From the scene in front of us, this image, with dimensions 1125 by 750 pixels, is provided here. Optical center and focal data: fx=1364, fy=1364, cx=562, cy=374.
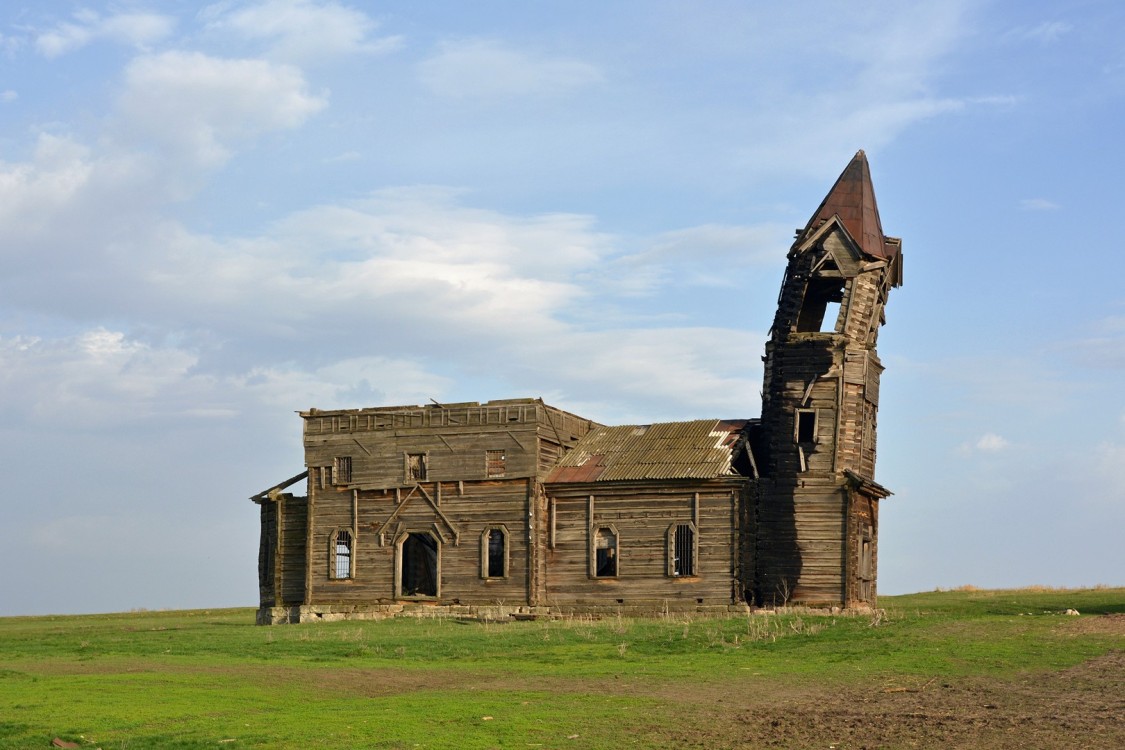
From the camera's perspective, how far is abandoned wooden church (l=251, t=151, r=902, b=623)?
155 ft

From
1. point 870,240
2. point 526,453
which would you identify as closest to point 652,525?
point 526,453

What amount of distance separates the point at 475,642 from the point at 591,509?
45.9 ft

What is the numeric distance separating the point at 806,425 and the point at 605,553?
8.74 meters

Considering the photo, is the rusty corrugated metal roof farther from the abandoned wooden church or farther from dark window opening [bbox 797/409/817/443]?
dark window opening [bbox 797/409/817/443]

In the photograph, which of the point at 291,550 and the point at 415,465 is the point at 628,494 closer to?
the point at 415,465

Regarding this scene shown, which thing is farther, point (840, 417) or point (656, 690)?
point (840, 417)

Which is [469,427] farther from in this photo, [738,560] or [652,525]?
[738,560]

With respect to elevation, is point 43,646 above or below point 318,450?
below

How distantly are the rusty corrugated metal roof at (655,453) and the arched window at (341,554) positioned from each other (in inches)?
347

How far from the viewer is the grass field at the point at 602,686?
19.5 metres

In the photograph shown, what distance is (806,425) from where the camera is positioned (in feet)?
157

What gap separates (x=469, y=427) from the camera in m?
51.8

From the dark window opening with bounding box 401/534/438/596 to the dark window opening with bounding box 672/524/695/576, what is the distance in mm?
11486

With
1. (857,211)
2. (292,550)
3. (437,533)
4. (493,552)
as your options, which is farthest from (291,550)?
(857,211)
